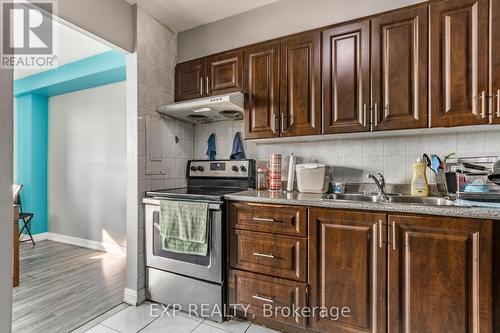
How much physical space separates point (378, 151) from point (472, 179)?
58 cm

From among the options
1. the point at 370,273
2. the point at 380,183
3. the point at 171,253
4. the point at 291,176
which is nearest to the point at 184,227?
the point at 171,253

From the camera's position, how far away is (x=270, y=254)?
65.3 inches

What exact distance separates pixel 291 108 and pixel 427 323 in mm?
1522

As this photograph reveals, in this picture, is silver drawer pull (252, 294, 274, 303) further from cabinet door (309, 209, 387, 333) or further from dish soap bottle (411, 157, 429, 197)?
dish soap bottle (411, 157, 429, 197)

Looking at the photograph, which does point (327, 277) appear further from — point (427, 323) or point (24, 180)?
point (24, 180)

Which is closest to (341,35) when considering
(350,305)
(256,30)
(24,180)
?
(256,30)

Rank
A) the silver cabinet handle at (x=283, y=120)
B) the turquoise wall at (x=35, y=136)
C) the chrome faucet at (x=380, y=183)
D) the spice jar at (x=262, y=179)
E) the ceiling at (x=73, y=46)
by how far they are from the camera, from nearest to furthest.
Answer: the chrome faucet at (x=380, y=183) → the silver cabinet handle at (x=283, y=120) → the spice jar at (x=262, y=179) → the ceiling at (x=73, y=46) → the turquoise wall at (x=35, y=136)

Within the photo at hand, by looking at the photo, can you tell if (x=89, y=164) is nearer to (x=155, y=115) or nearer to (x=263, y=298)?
(x=155, y=115)

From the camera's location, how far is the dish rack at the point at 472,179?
136 centimetres

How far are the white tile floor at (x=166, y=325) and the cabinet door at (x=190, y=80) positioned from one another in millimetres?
1835

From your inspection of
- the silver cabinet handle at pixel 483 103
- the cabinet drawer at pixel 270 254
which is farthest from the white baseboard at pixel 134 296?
the silver cabinet handle at pixel 483 103

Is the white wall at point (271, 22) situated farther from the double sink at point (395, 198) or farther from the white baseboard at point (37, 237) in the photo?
the white baseboard at point (37, 237)

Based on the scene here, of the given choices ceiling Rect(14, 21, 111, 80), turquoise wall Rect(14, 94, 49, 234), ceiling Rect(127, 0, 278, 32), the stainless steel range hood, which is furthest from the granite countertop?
turquoise wall Rect(14, 94, 49, 234)

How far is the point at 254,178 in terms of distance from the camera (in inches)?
91.7
